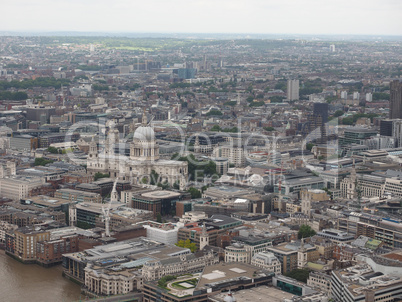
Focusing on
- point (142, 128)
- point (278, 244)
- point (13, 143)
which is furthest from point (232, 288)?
point (13, 143)

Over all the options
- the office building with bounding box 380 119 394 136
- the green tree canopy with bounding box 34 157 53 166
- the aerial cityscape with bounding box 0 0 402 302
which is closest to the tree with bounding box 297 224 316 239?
the aerial cityscape with bounding box 0 0 402 302

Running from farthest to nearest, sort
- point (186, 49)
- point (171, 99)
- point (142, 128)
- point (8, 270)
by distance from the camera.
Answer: point (186, 49) < point (171, 99) < point (142, 128) < point (8, 270)

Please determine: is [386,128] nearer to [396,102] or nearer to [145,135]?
[396,102]

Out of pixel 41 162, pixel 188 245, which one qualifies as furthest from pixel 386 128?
pixel 188 245

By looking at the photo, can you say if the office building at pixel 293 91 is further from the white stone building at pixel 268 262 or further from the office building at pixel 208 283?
the office building at pixel 208 283

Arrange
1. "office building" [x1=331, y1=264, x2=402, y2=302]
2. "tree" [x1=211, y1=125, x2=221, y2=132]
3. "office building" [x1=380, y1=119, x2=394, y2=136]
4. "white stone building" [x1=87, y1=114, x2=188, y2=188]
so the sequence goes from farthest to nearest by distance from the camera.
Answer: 1. "tree" [x1=211, y1=125, x2=221, y2=132]
2. "office building" [x1=380, y1=119, x2=394, y2=136]
3. "white stone building" [x1=87, y1=114, x2=188, y2=188]
4. "office building" [x1=331, y1=264, x2=402, y2=302]

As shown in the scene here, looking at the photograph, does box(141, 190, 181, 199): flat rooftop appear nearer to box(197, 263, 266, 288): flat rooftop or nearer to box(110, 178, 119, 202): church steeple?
box(110, 178, 119, 202): church steeple

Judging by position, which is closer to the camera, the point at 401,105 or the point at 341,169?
the point at 341,169

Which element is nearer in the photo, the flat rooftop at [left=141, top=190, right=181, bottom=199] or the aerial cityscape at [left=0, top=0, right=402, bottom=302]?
the aerial cityscape at [left=0, top=0, right=402, bottom=302]

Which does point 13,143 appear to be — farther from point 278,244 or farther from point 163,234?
point 278,244
